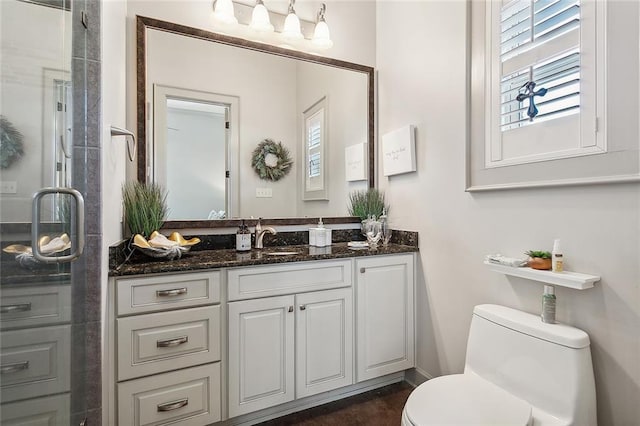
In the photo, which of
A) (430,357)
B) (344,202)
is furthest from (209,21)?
(430,357)

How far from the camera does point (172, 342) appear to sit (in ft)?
4.35

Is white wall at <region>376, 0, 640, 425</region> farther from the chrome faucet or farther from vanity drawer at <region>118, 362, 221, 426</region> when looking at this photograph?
vanity drawer at <region>118, 362, 221, 426</region>

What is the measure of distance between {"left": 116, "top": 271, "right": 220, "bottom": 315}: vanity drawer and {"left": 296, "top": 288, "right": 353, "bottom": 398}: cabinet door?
0.45 metres

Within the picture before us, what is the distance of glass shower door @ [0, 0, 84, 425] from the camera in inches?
32.9

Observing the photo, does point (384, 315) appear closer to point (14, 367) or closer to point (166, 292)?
point (166, 292)

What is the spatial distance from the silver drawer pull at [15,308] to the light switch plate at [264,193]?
4.10 feet

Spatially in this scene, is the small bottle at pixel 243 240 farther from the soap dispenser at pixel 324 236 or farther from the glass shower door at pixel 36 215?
the glass shower door at pixel 36 215

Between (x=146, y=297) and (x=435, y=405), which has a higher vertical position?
(x=146, y=297)

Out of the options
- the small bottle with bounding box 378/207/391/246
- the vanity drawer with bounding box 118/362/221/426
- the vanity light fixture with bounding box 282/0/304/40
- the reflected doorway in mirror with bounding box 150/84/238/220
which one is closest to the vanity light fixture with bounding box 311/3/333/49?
the vanity light fixture with bounding box 282/0/304/40

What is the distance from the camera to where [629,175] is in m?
1.00

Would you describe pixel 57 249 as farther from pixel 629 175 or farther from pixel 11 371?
pixel 629 175

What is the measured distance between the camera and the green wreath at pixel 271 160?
2004mm

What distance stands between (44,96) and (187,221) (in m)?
0.94

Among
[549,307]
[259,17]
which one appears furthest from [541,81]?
[259,17]
